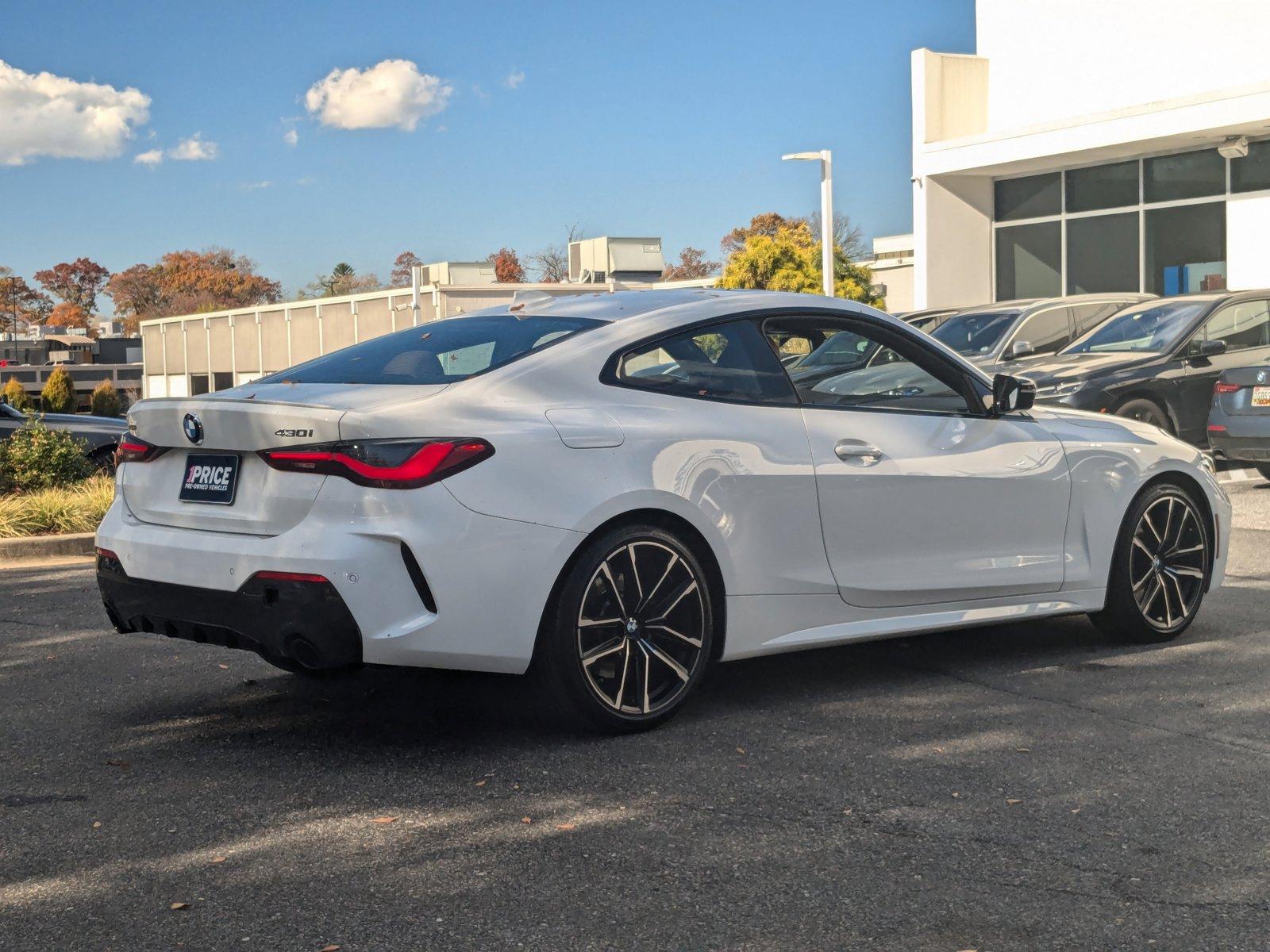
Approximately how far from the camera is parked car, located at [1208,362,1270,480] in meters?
12.7

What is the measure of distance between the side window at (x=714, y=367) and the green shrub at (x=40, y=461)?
31.1 ft

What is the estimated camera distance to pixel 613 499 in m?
4.99

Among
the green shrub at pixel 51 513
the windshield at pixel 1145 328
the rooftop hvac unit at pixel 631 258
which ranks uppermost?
the rooftop hvac unit at pixel 631 258

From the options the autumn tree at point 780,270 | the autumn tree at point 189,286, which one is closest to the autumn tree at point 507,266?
the autumn tree at point 189,286

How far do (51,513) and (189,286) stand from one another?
111m

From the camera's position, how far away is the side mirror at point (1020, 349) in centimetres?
1462

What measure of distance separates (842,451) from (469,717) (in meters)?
1.69

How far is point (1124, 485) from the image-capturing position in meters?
6.56

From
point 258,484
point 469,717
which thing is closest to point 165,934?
point 258,484

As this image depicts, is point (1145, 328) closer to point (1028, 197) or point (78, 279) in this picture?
point (1028, 197)

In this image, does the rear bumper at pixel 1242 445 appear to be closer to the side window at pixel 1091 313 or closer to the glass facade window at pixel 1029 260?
the side window at pixel 1091 313

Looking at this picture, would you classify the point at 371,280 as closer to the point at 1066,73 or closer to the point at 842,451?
the point at 1066,73

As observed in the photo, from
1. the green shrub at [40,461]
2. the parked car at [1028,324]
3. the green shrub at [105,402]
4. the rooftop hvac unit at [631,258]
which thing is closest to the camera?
the green shrub at [40,461]

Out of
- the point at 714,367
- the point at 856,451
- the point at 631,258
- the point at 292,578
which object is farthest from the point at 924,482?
the point at 631,258
